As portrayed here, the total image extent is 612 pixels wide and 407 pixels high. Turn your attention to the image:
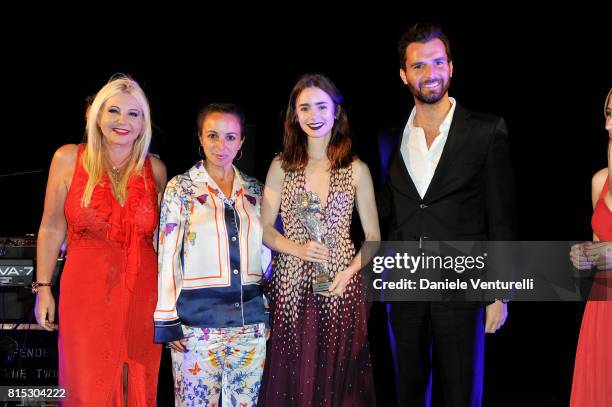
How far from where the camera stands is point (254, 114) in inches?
169

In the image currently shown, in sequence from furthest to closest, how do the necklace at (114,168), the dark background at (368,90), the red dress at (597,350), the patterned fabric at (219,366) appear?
the dark background at (368,90), the necklace at (114,168), the patterned fabric at (219,366), the red dress at (597,350)

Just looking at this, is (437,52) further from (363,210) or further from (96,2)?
(96,2)

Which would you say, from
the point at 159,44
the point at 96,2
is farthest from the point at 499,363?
the point at 96,2

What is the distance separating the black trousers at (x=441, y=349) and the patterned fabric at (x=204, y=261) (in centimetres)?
55

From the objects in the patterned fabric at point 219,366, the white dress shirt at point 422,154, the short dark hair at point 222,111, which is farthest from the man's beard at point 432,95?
the patterned fabric at point 219,366

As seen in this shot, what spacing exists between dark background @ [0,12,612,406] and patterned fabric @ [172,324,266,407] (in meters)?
1.39

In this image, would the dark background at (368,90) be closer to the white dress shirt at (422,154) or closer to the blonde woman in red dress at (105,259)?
the white dress shirt at (422,154)

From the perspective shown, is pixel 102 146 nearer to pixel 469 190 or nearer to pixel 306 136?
pixel 306 136

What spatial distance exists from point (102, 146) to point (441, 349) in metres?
1.55

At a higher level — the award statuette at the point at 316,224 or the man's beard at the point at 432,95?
the man's beard at the point at 432,95

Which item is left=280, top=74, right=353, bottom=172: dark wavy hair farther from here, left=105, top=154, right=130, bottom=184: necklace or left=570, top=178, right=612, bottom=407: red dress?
left=570, top=178, right=612, bottom=407: red dress

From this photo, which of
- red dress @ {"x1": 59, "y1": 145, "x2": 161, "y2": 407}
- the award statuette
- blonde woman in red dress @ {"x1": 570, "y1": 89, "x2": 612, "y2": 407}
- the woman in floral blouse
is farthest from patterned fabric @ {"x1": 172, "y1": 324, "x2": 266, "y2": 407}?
blonde woman in red dress @ {"x1": 570, "y1": 89, "x2": 612, "y2": 407}

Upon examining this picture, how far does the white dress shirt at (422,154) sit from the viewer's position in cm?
283

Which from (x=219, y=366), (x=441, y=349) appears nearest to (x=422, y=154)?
(x=441, y=349)
